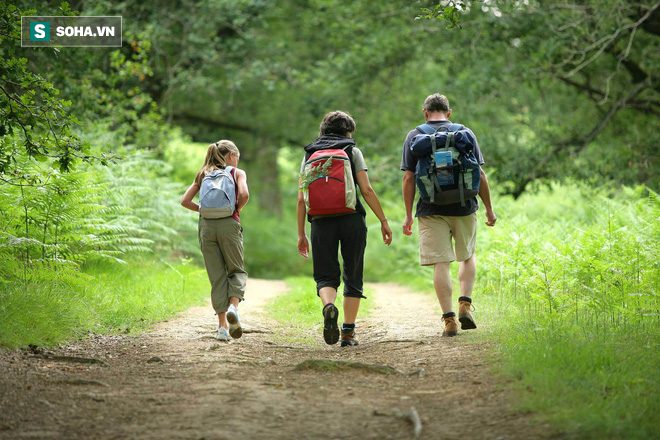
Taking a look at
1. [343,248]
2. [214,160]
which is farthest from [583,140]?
[214,160]

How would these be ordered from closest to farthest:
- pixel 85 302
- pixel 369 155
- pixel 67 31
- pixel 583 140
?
pixel 85 302 → pixel 67 31 → pixel 583 140 → pixel 369 155

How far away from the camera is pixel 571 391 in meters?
3.84

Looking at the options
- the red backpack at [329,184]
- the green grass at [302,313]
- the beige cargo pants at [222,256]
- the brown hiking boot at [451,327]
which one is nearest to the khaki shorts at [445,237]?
the brown hiking boot at [451,327]

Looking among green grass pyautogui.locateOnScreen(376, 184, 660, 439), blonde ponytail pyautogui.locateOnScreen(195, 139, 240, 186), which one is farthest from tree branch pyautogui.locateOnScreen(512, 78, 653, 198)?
blonde ponytail pyautogui.locateOnScreen(195, 139, 240, 186)

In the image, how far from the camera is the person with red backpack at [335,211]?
5.74 m

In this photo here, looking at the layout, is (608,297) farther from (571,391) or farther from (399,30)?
(399,30)

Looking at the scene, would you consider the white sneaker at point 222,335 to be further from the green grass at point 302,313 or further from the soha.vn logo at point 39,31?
the soha.vn logo at point 39,31

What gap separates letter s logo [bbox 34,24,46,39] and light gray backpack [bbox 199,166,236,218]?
5059 millimetres

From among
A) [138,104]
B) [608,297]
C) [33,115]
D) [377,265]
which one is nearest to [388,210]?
[377,265]

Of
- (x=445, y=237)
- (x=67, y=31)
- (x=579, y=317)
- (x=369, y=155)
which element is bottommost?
(x=579, y=317)

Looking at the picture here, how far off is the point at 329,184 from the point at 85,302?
10.4 feet

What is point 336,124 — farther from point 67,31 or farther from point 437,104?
point 67,31

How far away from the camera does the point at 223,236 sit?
6.12 m

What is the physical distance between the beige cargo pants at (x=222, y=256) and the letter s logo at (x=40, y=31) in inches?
204
